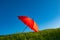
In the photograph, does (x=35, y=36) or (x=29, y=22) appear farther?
(x=29, y=22)

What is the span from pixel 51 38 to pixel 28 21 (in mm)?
2584

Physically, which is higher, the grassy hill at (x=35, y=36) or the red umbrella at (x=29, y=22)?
the red umbrella at (x=29, y=22)

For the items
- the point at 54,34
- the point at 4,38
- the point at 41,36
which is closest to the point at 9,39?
the point at 4,38

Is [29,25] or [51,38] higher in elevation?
[29,25]

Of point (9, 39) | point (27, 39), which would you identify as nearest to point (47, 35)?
point (27, 39)

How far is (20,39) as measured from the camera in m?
11.8

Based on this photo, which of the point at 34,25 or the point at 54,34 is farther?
the point at 34,25

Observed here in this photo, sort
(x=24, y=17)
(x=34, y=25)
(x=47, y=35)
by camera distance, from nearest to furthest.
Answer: (x=47, y=35), (x=24, y=17), (x=34, y=25)

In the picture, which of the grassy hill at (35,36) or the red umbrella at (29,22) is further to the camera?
the red umbrella at (29,22)

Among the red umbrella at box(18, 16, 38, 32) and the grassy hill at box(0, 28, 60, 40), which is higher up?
the red umbrella at box(18, 16, 38, 32)

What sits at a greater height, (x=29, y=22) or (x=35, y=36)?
(x=29, y=22)

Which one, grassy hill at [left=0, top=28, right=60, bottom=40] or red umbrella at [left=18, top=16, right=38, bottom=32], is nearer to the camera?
grassy hill at [left=0, top=28, right=60, bottom=40]

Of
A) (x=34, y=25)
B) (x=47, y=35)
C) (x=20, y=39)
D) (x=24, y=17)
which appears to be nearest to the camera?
(x=20, y=39)

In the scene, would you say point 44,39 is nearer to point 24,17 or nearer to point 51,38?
point 51,38
